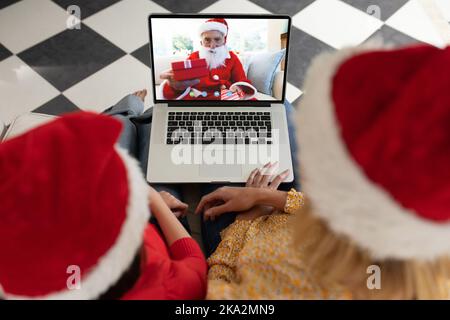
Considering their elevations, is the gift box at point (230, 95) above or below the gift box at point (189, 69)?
below

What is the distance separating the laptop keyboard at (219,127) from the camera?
109 cm

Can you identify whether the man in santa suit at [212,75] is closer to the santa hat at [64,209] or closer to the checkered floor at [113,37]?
the checkered floor at [113,37]

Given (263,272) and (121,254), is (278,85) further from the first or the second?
(121,254)

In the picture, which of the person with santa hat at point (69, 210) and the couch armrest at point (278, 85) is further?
the couch armrest at point (278, 85)

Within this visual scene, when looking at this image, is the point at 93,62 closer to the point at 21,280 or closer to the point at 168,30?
the point at 168,30

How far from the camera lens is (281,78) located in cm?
111

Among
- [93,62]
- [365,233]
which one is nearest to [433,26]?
[93,62]

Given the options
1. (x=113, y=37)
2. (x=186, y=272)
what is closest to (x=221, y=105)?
(x=186, y=272)

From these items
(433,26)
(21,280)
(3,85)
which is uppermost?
(21,280)

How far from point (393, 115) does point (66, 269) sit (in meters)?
0.42

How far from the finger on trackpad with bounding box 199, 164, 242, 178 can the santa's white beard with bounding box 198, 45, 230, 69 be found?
26cm

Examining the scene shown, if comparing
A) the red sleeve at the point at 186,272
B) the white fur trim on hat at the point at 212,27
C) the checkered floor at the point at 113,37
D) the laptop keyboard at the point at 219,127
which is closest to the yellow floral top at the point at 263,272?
the red sleeve at the point at 186,272

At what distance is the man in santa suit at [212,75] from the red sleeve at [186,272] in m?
0.43

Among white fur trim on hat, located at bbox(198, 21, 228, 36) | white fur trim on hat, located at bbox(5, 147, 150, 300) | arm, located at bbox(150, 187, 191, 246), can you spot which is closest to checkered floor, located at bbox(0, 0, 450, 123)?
white fur trim on hat, located at bbox(198, 21, 228, 36)
